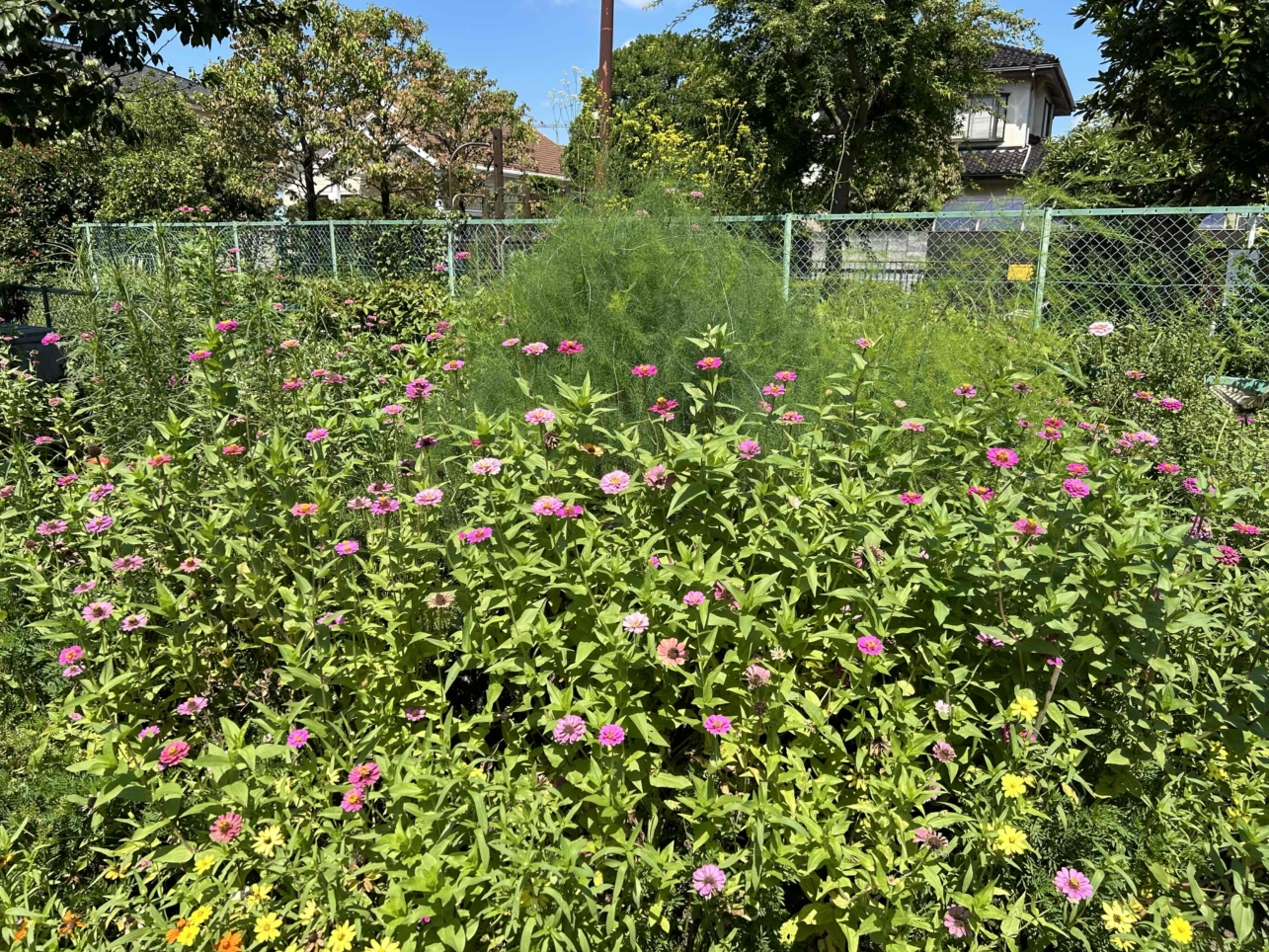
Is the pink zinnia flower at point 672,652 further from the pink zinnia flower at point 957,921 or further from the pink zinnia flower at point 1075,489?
the pink zinnia flower at point 1075,489

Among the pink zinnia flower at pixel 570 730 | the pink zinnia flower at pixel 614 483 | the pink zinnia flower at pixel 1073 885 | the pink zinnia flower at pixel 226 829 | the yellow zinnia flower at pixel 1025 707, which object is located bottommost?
the pink zinnia flower at pixel 1073 885

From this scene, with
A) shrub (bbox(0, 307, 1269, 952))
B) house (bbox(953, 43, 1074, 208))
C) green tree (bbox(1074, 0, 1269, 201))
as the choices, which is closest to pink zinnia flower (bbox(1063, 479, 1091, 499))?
shrub (bbox(0, 307, 1269, 952))

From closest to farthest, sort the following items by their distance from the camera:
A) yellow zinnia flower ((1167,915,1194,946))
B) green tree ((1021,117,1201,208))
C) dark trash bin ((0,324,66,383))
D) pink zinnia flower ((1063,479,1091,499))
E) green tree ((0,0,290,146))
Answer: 1. yellow zinnia flower ((1167,915,1194,946))
2. pink zinnia flower ((1063,479,1091,499))
3. green tree ((0,0,290,146))
4. dark trash bin ((0,324,66,383))
5. green tree ((1021,117,1201,208))

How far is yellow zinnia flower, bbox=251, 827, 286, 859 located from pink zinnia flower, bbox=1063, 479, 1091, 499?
1613 mm

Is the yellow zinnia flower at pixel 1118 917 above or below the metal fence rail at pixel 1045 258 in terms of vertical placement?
below

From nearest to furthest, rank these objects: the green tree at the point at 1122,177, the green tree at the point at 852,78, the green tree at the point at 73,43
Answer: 1. the green tree at the point at 73,43
2. the green tree at the point at 1122,177
3. the green tree at the point at 852,78

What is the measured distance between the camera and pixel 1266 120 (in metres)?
5.59

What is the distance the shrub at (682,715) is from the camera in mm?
1342

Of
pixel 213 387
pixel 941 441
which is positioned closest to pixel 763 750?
pixel 941 441

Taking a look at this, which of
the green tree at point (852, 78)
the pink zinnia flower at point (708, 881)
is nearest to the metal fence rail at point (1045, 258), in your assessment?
the green tree at point (852, 78)

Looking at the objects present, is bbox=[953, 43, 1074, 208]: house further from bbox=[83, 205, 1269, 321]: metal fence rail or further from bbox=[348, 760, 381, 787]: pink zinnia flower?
bbox=[348, 760, 381, 787]: pink zinnia flower

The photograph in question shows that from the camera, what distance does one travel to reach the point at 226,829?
1410mm

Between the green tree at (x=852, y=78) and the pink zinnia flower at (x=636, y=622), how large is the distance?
7.21 meters

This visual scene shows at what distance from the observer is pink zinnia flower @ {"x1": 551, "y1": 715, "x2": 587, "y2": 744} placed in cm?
132
